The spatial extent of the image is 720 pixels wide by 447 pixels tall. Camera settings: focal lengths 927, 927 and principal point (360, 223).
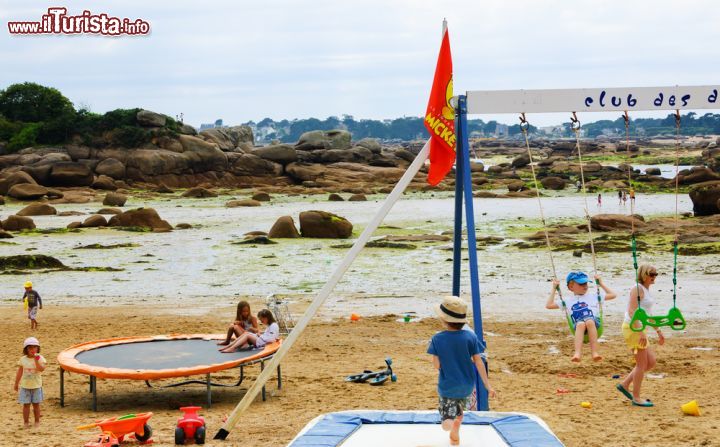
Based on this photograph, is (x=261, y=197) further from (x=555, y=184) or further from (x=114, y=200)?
(x=555, y=184)

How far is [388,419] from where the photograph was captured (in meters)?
9.44

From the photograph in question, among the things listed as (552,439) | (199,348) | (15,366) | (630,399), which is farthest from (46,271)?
(552,439)

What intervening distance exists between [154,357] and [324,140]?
7008 centimetres

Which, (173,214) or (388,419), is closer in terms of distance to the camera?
(388,419)

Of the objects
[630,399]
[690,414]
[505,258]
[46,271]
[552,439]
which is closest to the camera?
[552,439]

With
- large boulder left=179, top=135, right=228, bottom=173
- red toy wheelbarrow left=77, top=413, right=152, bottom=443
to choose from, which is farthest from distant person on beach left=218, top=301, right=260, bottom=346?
large boulder left=179, top=135, right=228, bottom=173

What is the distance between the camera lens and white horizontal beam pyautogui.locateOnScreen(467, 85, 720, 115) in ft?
35.0

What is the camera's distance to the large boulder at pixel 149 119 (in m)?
70.1

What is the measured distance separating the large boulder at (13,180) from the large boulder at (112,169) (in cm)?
734

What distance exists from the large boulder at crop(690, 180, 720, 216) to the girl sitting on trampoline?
31.5 meters

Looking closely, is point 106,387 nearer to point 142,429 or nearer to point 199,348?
point 199,348

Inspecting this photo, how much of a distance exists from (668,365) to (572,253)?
52.0 feet

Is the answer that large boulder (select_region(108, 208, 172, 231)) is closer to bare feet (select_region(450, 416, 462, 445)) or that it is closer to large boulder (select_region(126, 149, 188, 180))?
large boulder (select_region(126, 149, 188, 180))

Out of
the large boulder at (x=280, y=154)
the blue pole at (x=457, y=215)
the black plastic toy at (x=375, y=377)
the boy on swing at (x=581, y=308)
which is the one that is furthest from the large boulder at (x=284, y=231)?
the large boulder at (x=280, y=154)
